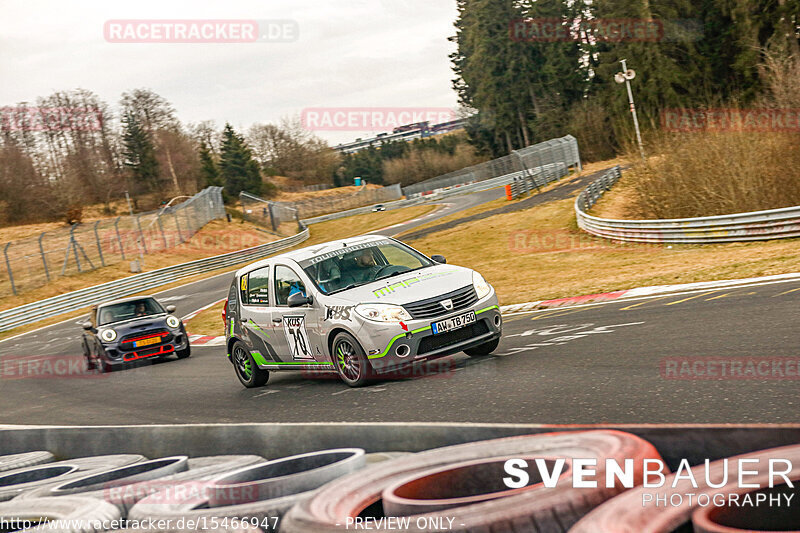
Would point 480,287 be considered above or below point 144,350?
above

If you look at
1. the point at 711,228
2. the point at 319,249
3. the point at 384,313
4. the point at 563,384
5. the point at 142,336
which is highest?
the point at 319,249

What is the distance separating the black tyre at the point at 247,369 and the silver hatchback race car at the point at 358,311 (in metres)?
0.02

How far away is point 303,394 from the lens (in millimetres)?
9766

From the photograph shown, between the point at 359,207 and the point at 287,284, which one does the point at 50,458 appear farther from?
the point at 359,207

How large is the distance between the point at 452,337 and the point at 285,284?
2.51 meters

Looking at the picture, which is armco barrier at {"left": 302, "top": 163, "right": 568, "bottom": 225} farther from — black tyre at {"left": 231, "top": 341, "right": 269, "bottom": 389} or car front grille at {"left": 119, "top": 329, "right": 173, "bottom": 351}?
black tyre at {"left": 231, "top": 341, "right": 269, "bottom": 389}

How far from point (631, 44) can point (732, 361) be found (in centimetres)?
6509

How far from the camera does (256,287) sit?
10914 mm

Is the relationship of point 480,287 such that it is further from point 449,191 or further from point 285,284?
point 449,191

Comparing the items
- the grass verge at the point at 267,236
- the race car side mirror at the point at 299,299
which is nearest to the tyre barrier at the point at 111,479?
the race car side mirror at the point at 299,299

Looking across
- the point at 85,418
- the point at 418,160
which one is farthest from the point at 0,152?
the point at 85,418

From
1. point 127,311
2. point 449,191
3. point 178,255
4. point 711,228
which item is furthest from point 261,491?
point 449,191

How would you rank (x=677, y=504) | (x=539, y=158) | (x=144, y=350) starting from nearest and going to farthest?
1. (x=677, y=504)
2. (x=144, y=350)
3. (x=539, y=158)

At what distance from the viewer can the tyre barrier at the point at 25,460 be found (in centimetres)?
740
